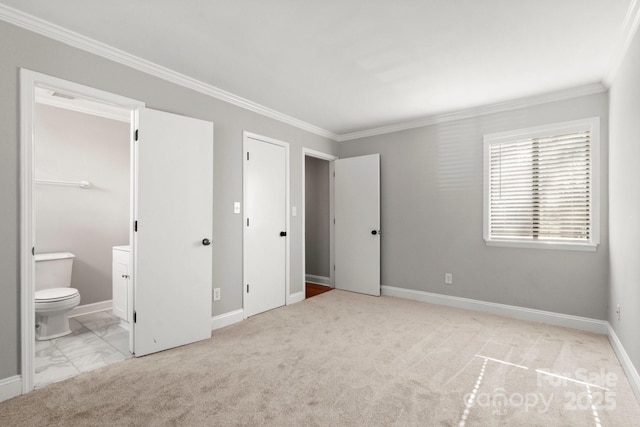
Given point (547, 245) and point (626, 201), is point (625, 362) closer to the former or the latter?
point (626, 201)

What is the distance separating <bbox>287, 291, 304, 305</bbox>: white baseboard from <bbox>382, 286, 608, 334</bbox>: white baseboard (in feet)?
4.12

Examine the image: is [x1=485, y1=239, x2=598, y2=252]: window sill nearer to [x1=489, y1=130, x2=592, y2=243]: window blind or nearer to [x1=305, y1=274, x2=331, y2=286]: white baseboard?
[x1=489, y1=130, x2=592, y2=243]: window blind

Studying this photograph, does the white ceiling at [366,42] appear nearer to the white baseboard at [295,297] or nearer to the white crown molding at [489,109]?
the white crown molding at [489,109]

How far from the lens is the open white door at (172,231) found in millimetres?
2643

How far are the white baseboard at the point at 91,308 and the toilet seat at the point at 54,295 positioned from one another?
582 mm

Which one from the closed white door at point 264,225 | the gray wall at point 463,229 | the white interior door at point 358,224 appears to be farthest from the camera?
the white interior door at point 358,224

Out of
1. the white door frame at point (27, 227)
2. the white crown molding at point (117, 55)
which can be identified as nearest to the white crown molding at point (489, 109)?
the white crown molding at point (117, 55)

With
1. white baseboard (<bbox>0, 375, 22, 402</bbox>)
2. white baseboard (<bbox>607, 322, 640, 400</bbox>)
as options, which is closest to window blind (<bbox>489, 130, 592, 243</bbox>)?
white baseboard (<bbox>607, 322, 640, 400</bbox>)

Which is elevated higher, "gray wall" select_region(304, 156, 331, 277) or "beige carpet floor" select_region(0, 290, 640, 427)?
"gray wall" select_region(304, 156, 331, 277)

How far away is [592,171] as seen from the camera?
319 centimetres

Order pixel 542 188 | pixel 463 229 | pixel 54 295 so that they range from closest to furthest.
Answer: pixel 54 295 → pixel 542 188 → pixel 463 229

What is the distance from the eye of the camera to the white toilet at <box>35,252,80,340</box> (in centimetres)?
296

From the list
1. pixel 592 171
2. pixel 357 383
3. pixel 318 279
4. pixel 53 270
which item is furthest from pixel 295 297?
pixel 592 171

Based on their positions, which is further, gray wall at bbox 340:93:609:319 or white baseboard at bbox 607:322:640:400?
gray wall at bbox 340:93:609:319
